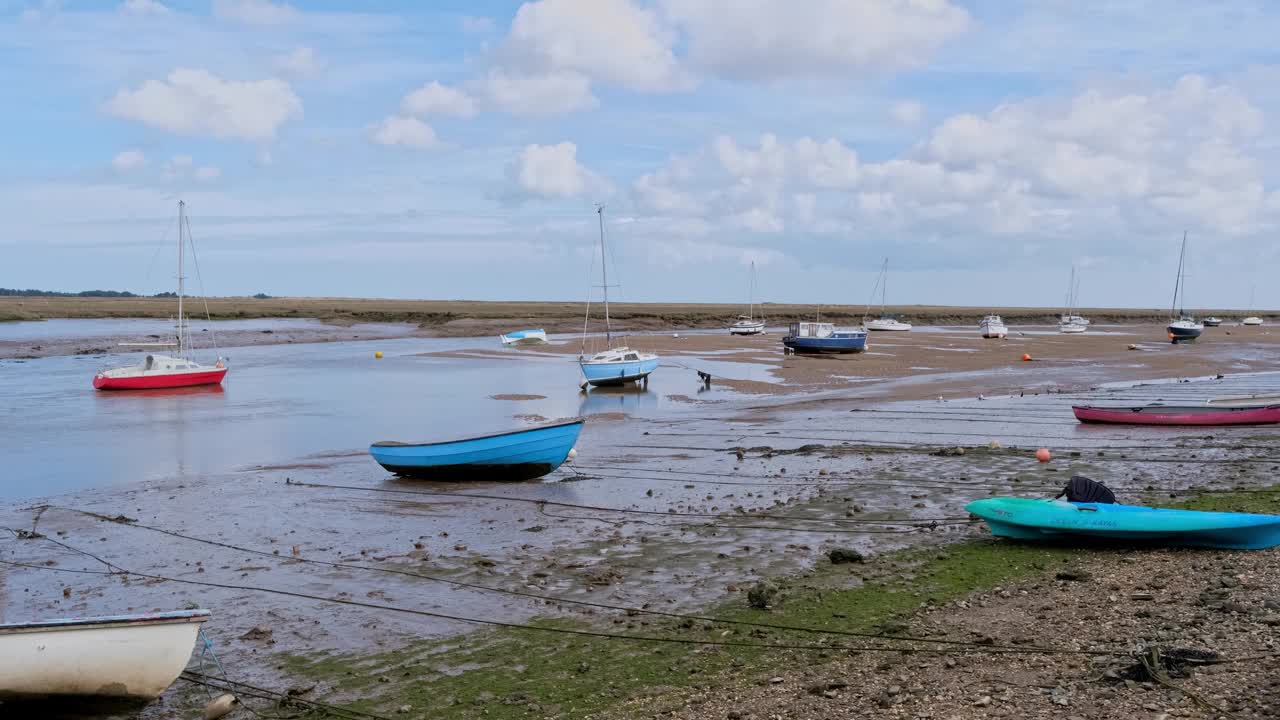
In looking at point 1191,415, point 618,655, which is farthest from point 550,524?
point 1191,415

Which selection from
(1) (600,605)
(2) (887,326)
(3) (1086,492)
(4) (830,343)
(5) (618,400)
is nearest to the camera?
(1) (600,605)

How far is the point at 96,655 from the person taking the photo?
9523 millimetres

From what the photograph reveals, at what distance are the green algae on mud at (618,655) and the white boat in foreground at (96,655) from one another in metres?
1.38

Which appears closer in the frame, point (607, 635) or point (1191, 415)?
point (607, 635)

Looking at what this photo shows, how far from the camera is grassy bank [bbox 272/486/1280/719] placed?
9484 millimetres

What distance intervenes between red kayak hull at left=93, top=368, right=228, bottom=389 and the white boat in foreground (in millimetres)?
38051

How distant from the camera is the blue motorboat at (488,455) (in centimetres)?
2167

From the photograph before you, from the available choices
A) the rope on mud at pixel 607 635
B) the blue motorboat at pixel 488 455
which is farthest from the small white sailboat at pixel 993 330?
the rope on mud at pixel 607 635

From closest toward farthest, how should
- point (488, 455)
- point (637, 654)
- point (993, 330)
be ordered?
1. point (637, 654)
2. point (488, 455)
3. point (993, 330)

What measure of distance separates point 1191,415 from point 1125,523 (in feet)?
57.0

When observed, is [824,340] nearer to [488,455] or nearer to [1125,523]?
[488,455]

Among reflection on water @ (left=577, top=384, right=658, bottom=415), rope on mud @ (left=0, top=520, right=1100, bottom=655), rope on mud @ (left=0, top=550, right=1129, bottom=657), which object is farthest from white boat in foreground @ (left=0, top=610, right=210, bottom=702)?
reflection on water @ (left=577, top=384, right=658, bottom=415)

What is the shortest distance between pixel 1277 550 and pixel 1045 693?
6214 mm

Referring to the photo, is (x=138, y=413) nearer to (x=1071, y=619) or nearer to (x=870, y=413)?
(x=870, y=413)
